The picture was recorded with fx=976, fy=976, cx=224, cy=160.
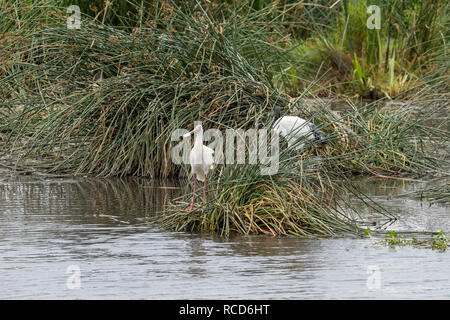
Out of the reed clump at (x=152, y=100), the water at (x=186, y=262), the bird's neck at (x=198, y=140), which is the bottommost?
the water at (x=186, y=262)

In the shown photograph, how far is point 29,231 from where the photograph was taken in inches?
317

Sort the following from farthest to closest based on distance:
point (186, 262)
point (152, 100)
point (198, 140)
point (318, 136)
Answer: point (152, 100)
point (318, 136)
point (198, 140)
point (186, 262)

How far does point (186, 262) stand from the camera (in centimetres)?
694

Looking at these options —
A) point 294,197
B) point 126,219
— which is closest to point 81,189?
point 126,219

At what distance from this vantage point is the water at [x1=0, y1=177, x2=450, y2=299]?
6.17 metres

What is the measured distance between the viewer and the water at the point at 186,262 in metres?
6.17

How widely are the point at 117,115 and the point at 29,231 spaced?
283cm

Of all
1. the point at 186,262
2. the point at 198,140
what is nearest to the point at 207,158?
the point at 198,140

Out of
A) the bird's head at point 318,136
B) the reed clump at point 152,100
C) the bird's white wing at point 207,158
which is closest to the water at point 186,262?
the bird's white wing at point 207,158

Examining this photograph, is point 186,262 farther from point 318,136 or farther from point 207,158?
point 318,136

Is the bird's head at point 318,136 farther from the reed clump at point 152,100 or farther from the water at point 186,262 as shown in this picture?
the water at point 186,262

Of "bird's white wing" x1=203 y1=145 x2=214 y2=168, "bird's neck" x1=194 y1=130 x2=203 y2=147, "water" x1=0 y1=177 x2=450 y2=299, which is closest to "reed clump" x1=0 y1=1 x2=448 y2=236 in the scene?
"bird's neck" x1=194 y1=130 x2=203 y2=147

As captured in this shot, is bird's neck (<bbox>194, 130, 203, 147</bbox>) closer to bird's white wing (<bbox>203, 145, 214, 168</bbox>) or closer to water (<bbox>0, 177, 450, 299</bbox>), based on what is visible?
bird's white wing (<bbox>203, 145, 214, 168</bbox>)

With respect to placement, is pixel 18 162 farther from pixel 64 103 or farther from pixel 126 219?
pixel 126 219
